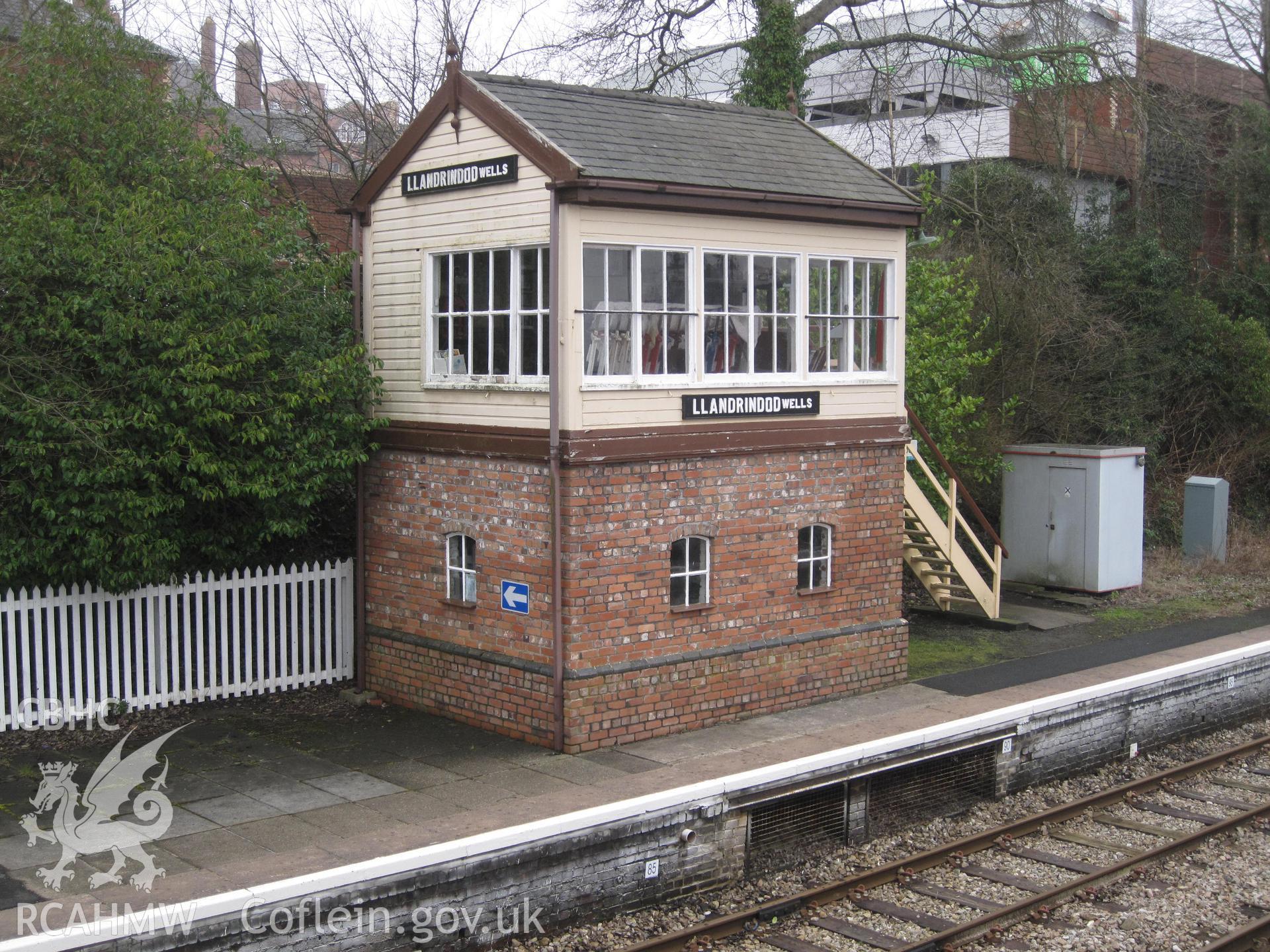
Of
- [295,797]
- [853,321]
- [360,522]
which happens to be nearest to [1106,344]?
[853,321]

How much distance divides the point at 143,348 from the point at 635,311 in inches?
169

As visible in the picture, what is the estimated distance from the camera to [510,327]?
37.2 ft

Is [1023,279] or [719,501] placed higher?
[1023,279]

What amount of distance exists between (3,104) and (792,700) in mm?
9819

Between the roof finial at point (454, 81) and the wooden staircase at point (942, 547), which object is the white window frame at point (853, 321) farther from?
the roof finial at point (454, 81)

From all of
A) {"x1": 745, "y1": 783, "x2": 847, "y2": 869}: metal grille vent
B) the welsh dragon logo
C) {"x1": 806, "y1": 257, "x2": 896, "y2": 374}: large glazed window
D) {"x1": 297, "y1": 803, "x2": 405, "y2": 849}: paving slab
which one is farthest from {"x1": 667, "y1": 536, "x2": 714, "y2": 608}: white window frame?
the welsh dragon logo

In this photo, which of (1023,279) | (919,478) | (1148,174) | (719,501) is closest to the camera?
(719,501)

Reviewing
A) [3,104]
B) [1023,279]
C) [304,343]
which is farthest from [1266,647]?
[3,104]

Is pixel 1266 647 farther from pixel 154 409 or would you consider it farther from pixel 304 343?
pixel 154 409

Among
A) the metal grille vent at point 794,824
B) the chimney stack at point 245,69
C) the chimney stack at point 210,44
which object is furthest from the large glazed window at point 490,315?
the chimney stack at point 210,44

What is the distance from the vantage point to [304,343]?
12.1 metres

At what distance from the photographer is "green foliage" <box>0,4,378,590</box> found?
1052 centimetres

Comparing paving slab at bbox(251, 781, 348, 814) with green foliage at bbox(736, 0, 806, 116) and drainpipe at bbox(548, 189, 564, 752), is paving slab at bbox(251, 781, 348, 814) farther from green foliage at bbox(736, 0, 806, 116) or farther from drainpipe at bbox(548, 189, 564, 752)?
green foliage at bbox(736, 0, 806, 116)

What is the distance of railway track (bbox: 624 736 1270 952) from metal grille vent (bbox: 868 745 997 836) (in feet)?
1.86
